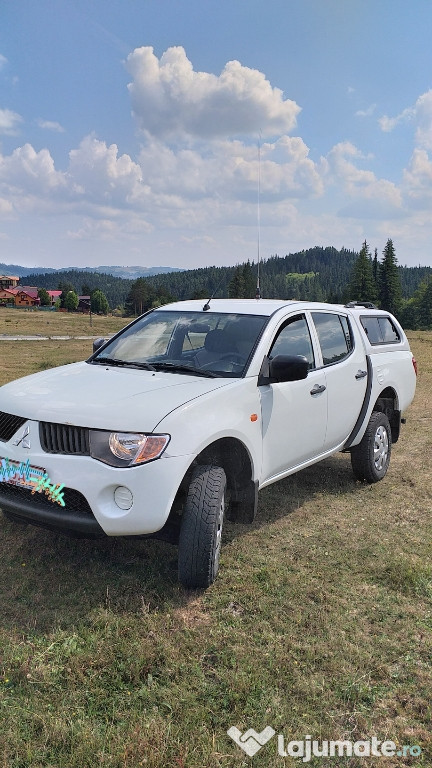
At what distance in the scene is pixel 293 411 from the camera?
13.8ft

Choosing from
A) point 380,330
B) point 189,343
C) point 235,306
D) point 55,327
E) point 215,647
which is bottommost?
point 215,647

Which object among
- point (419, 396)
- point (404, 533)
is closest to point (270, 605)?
point (404, 533)

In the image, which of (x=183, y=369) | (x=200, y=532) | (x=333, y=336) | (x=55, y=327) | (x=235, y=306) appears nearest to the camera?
(x=200, y=532)

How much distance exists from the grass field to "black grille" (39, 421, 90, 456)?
918 millimetres

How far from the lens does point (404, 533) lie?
4457mm

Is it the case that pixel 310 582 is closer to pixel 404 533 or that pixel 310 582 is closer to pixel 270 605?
pixel 270 605

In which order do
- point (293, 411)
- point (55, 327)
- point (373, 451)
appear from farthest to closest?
point (55, 327), point (373, 451), point (293, 411)

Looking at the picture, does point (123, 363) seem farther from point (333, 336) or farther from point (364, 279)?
point (364, 279)

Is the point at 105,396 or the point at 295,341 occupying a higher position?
the point at 295,341

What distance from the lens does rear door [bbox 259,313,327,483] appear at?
155 inches

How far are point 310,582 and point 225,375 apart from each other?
151 centimetres

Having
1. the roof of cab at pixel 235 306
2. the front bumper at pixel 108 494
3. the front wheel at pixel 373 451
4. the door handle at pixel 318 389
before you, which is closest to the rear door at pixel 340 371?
the door handle at pixel 318 389

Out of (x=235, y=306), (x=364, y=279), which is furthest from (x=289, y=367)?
(x=364, y=279)

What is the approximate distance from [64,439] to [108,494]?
0.44 metres
